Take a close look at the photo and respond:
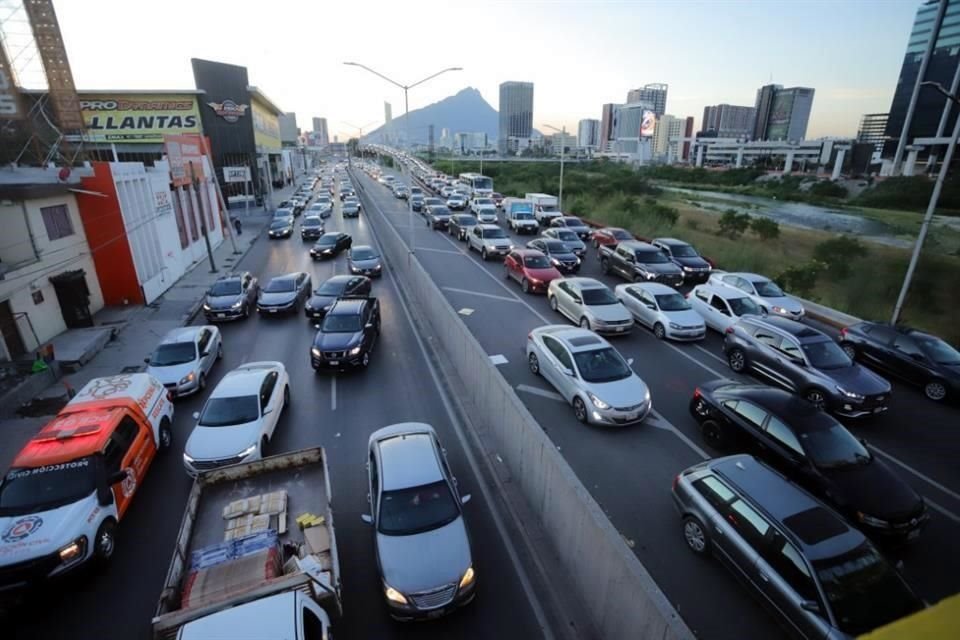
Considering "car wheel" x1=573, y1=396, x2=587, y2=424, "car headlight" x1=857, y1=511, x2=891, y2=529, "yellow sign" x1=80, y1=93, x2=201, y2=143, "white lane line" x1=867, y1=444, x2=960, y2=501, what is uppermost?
"yellow sign" x1=80, y1=93, x2=201, y2=143

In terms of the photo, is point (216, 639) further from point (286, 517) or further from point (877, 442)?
point (877, 442)

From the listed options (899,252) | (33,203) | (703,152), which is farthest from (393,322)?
(703,152)

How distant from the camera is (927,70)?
324 ft

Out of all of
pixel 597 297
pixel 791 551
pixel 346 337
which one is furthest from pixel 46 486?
pixel 597 297

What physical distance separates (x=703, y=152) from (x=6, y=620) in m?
193

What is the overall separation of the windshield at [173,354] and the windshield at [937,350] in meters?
20.3

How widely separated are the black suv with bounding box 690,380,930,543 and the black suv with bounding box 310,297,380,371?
9.50 m

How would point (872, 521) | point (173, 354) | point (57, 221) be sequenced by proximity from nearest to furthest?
point (872, 521), point (173, 354), point (57, 221)

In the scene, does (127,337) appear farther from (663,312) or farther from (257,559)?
(663,312)

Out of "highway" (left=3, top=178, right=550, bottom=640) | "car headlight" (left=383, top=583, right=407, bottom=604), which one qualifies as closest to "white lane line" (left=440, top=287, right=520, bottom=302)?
"highway" (left=3, top=178, right=550, bottom=640)

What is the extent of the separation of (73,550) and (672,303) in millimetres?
16772

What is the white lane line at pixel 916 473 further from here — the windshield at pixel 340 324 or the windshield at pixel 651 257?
the windshield at pixel 340 324

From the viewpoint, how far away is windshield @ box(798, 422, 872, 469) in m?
8.26

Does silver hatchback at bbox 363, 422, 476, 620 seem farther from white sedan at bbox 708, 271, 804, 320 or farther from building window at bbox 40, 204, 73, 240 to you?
building window at bbox 40, 204, 73, 240
